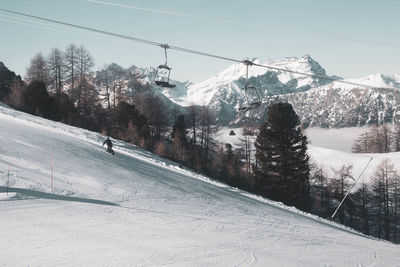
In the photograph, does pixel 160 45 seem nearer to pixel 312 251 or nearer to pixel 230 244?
pixel 230 244

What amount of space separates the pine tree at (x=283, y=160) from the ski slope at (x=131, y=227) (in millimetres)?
14898

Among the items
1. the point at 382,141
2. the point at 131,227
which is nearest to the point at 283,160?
the point at 131,227

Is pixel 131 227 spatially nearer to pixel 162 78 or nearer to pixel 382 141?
pixel 162 78

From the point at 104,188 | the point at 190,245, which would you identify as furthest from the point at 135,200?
the point at 190,245

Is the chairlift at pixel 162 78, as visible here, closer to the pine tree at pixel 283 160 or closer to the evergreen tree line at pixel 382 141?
the pine tree at pixel 283 160

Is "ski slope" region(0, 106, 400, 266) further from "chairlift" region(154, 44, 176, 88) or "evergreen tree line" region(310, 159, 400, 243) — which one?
"evergreen tree line" region(310, 159, 400, 243)

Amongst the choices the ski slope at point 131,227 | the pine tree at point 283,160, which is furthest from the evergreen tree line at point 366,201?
the ski slope at point 131,227

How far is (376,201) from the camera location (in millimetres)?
43062

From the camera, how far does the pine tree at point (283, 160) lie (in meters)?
30.3

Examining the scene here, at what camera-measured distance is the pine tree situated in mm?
30266

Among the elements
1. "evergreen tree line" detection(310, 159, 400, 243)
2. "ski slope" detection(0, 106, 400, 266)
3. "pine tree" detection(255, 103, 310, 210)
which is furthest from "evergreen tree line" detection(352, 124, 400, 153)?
"ski slope" detection(0, 106, 400, 266)

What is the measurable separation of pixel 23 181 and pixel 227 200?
10.4 metres

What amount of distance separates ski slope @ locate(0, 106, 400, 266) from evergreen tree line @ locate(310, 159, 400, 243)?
30562mm

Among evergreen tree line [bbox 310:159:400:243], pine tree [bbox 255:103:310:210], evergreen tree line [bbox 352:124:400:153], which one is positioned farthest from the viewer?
evergreen tree line [bbox 352:124:400:153]
